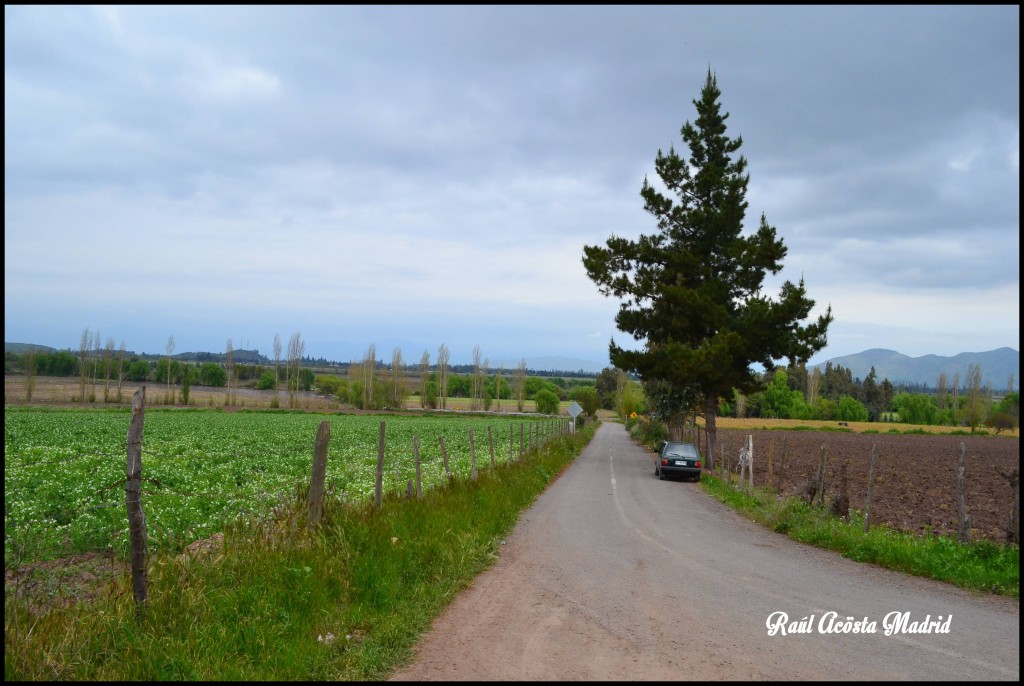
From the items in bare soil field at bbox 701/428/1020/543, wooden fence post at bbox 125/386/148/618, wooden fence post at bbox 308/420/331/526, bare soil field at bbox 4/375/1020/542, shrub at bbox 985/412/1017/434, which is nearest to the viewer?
wooden fence post at bbox 125/386/148/618

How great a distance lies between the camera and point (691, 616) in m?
7.45

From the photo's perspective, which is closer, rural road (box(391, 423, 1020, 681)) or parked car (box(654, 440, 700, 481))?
rural road (box(391, 423, 1020, 681))

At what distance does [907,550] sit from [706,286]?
2073 cm

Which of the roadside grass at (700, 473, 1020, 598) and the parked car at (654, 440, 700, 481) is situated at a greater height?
the roadside grass at (700, 473, 1020, 598)

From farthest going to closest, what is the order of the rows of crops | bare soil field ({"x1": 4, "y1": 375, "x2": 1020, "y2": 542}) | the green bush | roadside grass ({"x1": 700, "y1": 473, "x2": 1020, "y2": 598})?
1. the green bush
2. bare soil field ({"x1": 4, "y1": 375, "x2": 1020, "y2": 542})
3. the rows of crops
4. roadside grass ({"x1": 700, "y1": 473, "x2": 1020, "y2": 598})

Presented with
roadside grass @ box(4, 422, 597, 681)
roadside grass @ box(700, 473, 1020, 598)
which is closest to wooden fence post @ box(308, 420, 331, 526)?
roadside grass @ box(4, 422, 597, 681)

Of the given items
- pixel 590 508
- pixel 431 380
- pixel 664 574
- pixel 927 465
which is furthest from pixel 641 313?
pixel 431 380

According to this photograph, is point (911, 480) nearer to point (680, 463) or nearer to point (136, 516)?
point (680, 463)

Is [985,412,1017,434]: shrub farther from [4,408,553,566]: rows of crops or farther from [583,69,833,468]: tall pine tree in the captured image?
[4,408,553,566]: rows of crops

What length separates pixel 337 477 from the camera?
→ 18172mm

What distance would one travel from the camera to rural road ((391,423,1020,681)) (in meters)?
5.83

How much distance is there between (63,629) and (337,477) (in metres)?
12.4

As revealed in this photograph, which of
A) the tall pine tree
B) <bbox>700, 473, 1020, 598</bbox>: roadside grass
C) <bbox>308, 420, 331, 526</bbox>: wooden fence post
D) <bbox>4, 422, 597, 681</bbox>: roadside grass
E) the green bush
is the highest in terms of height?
the tall pine tree

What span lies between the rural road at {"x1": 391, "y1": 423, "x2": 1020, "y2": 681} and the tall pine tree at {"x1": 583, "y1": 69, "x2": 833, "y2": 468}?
17.4m
